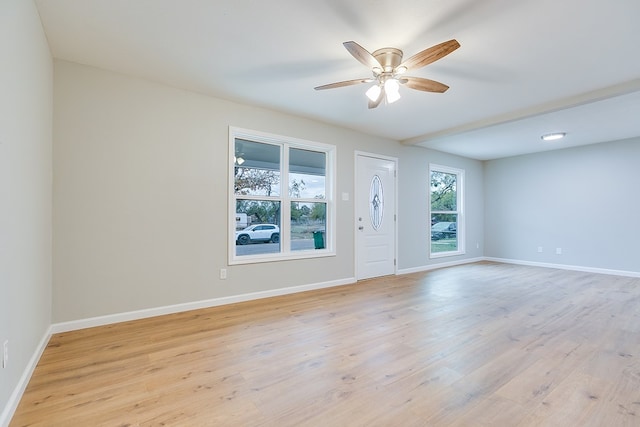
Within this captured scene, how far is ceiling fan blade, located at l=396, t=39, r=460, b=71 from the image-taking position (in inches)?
81.0

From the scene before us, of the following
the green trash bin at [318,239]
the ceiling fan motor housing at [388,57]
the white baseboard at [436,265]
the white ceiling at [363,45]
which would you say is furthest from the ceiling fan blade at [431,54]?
the white baseboard at [436,265]

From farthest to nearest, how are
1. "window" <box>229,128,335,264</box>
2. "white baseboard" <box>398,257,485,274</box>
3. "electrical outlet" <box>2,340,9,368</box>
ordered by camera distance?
"white baseboard" <box>398,257,485,274</box>
"window" <box>229,128,335,264</box>
"electrical outlet" <box>2,340,9,368</box>

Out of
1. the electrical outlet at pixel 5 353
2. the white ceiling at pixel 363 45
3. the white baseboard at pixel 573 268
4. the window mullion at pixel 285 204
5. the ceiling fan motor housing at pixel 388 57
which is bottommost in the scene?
the white baseboard at pixel 573 268

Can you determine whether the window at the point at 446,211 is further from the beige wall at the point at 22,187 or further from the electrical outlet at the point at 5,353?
the electrical outlet at the point at 5,353

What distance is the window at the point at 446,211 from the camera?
21.2 ft

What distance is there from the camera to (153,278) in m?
3.23

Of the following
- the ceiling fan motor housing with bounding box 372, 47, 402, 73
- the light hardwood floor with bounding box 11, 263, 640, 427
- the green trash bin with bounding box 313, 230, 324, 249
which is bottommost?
the light hardwood floor with bounding box 11, 263, 640, 427

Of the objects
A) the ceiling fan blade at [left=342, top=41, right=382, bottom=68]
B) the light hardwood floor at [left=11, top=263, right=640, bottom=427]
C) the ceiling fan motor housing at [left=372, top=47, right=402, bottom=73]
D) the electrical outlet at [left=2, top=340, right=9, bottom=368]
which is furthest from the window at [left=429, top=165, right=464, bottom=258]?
the electrical outlet at [left=2, top=340, right=9, bottom=368]

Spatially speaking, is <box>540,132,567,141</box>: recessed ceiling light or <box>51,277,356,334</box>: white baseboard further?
<box>540,132,567,141</box>: recessed ceiling light

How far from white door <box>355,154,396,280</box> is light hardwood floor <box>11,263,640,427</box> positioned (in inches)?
58.8

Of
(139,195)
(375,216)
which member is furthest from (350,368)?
(375,216)

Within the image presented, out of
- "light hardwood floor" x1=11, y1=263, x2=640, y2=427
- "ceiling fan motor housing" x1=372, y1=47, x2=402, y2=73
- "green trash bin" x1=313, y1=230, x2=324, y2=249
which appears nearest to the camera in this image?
"light hardwood floor" x1=11, y1=263, x2=640, y2=427

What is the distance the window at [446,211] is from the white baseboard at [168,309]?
3.21m

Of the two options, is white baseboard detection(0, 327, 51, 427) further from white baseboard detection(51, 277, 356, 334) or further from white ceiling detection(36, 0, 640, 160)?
white ceiling detection(36, 0, 640, 160)
